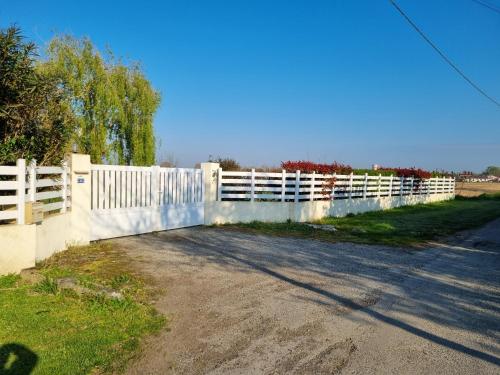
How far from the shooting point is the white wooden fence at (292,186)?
13281 mm

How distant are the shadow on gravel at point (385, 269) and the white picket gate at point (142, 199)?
1.87 feet

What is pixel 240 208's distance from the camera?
13344mm

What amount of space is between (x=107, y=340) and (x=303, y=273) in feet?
12.3

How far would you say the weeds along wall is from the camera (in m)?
12.9

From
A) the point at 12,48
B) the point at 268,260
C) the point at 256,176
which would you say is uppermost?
the point at 12,48

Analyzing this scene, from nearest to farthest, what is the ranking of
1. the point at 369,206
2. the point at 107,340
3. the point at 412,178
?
the point at 107,340 < the point at 369,206 < the point at 412,178

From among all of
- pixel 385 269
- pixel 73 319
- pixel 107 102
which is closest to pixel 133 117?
pixel 107 102

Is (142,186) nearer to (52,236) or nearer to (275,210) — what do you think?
(52,236)

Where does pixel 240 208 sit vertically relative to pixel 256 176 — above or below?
below

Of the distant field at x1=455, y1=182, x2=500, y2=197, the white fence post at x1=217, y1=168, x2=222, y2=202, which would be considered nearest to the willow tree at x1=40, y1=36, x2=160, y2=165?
the white fence post at x1=217, y1=168, x2=222, y2=202

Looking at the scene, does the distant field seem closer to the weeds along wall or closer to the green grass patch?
the weeds along wall

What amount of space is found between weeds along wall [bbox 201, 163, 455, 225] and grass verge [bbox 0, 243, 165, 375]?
620 cm

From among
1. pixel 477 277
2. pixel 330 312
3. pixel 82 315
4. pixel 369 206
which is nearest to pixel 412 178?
pixel 369 206

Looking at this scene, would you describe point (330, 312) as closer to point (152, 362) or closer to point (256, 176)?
point (152, 362)
